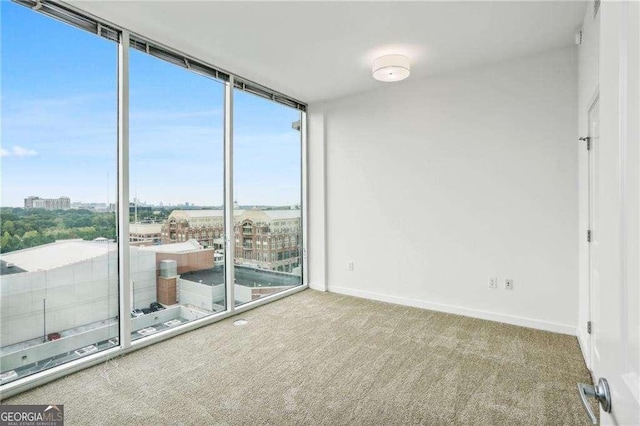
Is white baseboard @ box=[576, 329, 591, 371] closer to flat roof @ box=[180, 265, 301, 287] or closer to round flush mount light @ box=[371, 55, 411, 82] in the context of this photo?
round flush mount light @ box=[371, 55, 411, 82]

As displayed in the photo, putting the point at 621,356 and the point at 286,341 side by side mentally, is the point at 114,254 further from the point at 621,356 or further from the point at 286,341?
the point at 621,356

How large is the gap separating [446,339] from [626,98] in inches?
116

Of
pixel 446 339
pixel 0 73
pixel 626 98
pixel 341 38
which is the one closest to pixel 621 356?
pixel 626 98

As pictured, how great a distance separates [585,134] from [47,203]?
4.28 meters

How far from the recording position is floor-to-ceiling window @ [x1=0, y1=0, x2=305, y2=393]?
2.39 m

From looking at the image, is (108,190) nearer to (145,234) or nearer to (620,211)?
(145,234)

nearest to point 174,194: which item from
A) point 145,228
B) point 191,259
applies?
point 145,228

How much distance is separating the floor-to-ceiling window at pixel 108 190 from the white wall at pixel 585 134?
3.29m

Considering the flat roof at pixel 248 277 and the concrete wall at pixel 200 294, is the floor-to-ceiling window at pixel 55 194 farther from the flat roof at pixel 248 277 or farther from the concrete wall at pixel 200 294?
the flat roof at pixel 248 277

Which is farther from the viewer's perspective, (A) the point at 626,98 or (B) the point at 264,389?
(B) the point at 264,389

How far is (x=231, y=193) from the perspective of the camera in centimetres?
384

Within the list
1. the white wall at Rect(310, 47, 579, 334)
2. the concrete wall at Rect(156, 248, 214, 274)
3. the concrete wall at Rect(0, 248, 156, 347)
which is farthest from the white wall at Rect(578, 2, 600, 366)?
the concrete wall at Rect(0, 248, 156, 347)

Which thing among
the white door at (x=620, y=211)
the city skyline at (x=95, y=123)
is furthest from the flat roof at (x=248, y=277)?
the white door at (x=620, y=211)

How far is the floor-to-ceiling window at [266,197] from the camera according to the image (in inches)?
159
